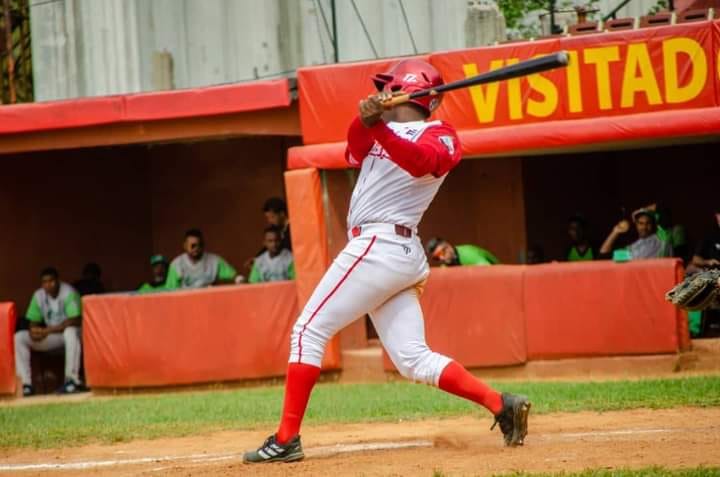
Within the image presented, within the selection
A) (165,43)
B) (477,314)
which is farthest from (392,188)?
(165,43)

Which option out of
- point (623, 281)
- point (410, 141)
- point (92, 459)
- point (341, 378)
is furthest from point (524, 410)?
point (341, 378)

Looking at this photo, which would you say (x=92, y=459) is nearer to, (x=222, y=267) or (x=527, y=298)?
(x=527, y=298)

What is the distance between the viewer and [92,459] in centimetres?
782

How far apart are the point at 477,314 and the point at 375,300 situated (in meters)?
5.93

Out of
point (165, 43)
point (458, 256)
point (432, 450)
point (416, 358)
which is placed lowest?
point (432, 450)

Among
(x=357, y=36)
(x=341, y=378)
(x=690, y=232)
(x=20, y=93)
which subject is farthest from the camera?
(x=20, y=93)

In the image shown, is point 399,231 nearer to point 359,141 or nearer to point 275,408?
point 359,141

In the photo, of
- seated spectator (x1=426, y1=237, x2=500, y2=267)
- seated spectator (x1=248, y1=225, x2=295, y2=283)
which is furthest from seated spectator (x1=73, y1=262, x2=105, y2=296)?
seated spectator (x1=426, y1=237, x2=500, y2=267)

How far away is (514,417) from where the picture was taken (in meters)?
6.79

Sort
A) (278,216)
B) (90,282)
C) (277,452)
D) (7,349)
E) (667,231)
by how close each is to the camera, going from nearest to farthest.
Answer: (277,452) → (667,231) → (7,349) → (278,216) → (90,282)

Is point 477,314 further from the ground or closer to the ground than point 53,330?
further from the ground

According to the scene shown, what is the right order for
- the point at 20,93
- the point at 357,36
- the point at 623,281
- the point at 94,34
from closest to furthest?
the point at 623,281 → the point at 357,36 → the point at 94,34 → the point at 20,93

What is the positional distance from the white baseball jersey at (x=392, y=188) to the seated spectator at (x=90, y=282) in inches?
381

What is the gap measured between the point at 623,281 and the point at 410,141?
20.0 ft
